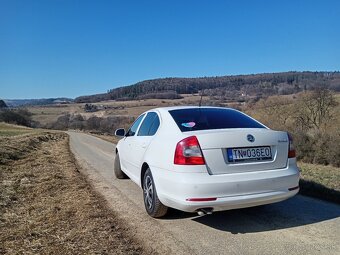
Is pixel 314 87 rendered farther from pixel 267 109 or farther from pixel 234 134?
pixel 234 134

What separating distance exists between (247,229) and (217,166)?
Result: 3.17 feet

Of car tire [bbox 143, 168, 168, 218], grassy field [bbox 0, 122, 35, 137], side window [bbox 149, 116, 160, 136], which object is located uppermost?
side window [bbox 149, 116, 160, 136]

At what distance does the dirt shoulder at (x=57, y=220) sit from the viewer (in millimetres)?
3996

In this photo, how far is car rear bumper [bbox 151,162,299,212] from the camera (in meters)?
4.13

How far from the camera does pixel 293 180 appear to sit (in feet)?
15.0

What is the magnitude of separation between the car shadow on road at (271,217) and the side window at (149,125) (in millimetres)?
A: 1579

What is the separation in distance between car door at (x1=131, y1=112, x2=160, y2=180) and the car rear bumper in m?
1.17

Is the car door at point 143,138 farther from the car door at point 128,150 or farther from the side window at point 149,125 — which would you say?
the car door at point 128,150

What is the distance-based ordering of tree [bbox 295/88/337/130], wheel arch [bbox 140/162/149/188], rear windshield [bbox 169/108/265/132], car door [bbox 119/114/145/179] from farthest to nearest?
tree [bbox 295/88/337/130] < car door [bbox 119/114/145/179] < wheel arch [bbox 140/162/149/188] < rear windshield [bbox 169/108/265/132]

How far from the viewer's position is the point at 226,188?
13.6 feet

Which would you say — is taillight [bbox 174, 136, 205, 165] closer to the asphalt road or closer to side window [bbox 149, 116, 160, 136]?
the asphalt road

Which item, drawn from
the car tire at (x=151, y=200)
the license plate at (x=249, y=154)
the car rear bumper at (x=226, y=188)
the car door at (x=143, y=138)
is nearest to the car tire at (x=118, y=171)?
the car door at (x=143, y=138)

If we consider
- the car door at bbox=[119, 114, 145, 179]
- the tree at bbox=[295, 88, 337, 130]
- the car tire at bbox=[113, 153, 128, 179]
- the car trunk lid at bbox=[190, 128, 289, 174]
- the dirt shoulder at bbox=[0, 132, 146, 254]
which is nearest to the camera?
the dirt shoulder at bbox=[0, 132, 146, 254]

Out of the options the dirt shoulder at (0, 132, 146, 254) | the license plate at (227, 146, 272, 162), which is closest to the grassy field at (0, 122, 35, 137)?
the dirt shoulder at (0, 132, 146, 254)
